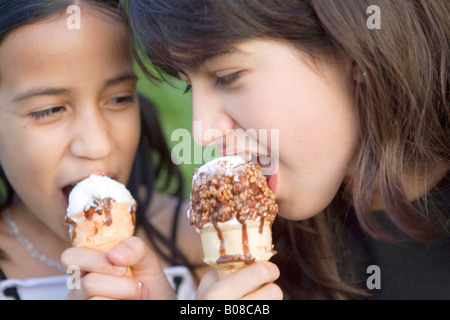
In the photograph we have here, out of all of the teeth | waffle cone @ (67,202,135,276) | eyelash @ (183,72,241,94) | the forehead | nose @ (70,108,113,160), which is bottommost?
waffle cone @ (67,202,135,276)

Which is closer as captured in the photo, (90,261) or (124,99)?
(90,261)

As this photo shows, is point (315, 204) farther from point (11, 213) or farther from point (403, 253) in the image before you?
point (11, 213)

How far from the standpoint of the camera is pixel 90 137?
2453 mm

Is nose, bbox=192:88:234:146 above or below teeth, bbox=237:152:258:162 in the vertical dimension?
above

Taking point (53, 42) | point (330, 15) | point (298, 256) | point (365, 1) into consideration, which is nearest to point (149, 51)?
point (53, 42)

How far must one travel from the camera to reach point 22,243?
3.12m

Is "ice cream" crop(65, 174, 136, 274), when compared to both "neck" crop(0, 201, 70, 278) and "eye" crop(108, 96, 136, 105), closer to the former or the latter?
"eye" crop(108, 96, 136, 105)

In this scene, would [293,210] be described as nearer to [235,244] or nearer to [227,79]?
[235,244]

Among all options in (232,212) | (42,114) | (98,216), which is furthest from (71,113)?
(232,212)

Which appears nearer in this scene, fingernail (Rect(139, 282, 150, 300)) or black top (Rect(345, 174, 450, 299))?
fingernail (Rect(139, 282, 150, 300))

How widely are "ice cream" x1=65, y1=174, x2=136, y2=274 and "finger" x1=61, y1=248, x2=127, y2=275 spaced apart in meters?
0.04

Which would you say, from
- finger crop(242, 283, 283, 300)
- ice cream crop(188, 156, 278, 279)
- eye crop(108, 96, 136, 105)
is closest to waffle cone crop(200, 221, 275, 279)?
ice cream crop(188, 156, 278, 279)

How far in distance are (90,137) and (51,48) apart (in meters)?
0.42

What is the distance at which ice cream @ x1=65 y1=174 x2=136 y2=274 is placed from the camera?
2.27 meters
